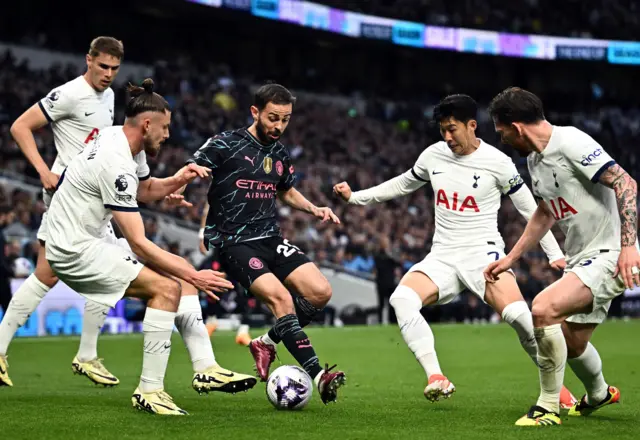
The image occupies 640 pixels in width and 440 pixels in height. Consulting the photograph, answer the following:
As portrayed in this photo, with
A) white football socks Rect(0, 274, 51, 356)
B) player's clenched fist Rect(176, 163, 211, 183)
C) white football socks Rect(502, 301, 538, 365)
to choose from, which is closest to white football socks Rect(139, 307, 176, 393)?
player's clenched fist Rect(176, 163, 211, 183)

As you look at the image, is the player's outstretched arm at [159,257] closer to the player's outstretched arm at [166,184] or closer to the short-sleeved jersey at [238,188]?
the player's outstretched arm at [166,184]

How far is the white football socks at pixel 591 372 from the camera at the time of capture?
670 cm

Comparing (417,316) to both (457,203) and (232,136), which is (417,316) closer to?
(457,203)

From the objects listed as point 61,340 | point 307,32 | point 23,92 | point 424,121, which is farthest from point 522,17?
point 61,340

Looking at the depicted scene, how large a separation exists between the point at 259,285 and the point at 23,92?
1786cm

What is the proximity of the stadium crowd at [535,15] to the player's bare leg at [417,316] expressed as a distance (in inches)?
1152

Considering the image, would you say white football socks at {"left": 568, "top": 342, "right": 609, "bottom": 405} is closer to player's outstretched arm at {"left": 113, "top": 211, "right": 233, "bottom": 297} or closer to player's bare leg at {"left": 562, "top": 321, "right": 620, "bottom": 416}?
player's bare leg at {"left": 562, "top": 321, "right": 620, "bottom": 416}

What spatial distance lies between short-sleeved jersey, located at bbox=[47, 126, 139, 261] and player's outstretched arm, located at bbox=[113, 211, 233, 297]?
0.26 ft

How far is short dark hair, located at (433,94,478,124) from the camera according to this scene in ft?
24.9

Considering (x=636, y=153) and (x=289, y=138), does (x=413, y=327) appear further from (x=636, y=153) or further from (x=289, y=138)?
(x=636, y=153)

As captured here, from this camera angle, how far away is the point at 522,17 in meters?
39.0

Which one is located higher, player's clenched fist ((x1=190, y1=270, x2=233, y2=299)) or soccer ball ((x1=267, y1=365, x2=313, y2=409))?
player's clenched fist ((x1=190, y1=270, x2=233, y2=299))

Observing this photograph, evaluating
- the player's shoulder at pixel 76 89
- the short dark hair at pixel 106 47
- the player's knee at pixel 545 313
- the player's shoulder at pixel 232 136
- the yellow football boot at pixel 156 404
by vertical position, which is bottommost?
the yellow football boot at pixel 156 404

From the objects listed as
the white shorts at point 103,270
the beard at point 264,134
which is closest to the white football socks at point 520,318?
the beard at point 264,134
